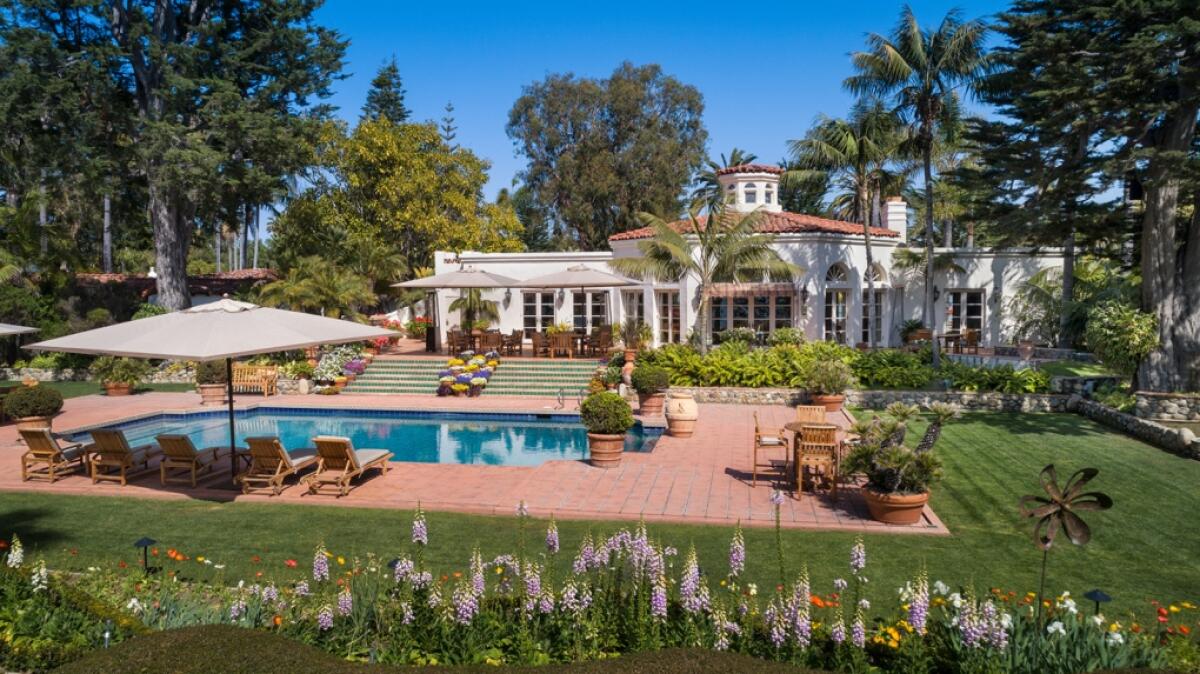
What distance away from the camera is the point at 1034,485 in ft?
34.0

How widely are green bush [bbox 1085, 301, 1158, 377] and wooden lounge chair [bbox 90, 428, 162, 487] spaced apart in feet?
59.1

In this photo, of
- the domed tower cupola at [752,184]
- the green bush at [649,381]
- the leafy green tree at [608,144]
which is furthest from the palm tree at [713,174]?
the green bush at [649,381]

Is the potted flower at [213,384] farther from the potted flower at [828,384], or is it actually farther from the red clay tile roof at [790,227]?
the potted flower at [828,384]

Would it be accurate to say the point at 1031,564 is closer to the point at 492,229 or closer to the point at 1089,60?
the point at 1089,60

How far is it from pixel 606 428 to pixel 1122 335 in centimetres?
1136

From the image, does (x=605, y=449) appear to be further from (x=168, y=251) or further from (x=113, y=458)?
(x=168, y=251)

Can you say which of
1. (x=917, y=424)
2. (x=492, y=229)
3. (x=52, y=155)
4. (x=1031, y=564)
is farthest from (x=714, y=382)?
(x=52, y=155)

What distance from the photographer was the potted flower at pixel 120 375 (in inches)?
811

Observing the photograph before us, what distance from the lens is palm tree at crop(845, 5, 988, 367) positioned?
20438 mm

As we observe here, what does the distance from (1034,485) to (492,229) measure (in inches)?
1138

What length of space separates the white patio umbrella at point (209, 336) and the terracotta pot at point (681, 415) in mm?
5646

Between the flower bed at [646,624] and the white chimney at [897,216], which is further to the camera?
the white chimney at [897,216]

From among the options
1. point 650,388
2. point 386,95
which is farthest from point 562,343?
point 386,95

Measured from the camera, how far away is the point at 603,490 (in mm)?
10039
